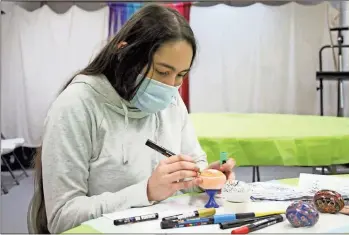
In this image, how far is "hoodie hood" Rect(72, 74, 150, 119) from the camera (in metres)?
0.98

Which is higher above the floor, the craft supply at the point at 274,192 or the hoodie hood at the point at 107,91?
the hoodie hood at the point at 107,91

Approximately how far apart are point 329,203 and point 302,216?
107mm

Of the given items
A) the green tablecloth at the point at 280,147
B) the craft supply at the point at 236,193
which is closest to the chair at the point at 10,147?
the green tablecloth at the point at 280,147

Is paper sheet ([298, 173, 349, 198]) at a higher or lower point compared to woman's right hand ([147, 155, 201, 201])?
lower

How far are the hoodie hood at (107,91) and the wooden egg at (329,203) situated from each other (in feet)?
1.49

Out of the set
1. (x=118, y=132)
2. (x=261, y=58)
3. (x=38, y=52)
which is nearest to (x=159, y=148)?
(x=118, y=132)

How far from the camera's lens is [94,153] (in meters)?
0.93

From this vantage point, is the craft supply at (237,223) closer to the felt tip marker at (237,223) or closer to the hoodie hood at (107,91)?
the felt tip marker at (237,223)

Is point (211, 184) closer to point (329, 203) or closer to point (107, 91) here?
point (329, 203)

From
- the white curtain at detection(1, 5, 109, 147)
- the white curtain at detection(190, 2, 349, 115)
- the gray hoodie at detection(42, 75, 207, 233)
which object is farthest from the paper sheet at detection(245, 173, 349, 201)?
the white curtain at detection(1, 5, 109, 147)

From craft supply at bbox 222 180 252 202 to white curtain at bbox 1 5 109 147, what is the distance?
321cm

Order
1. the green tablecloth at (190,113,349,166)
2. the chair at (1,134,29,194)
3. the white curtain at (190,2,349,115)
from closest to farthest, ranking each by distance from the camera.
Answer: the green tablecloth at (190,113,349,166) → the chair at (1,134,29,194) → the white curtain at (190,2,349,115)

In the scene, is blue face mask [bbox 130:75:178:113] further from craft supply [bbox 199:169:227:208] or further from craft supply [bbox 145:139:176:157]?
craft supply [bbox 199:169:227:208]

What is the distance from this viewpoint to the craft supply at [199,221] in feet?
2.31
